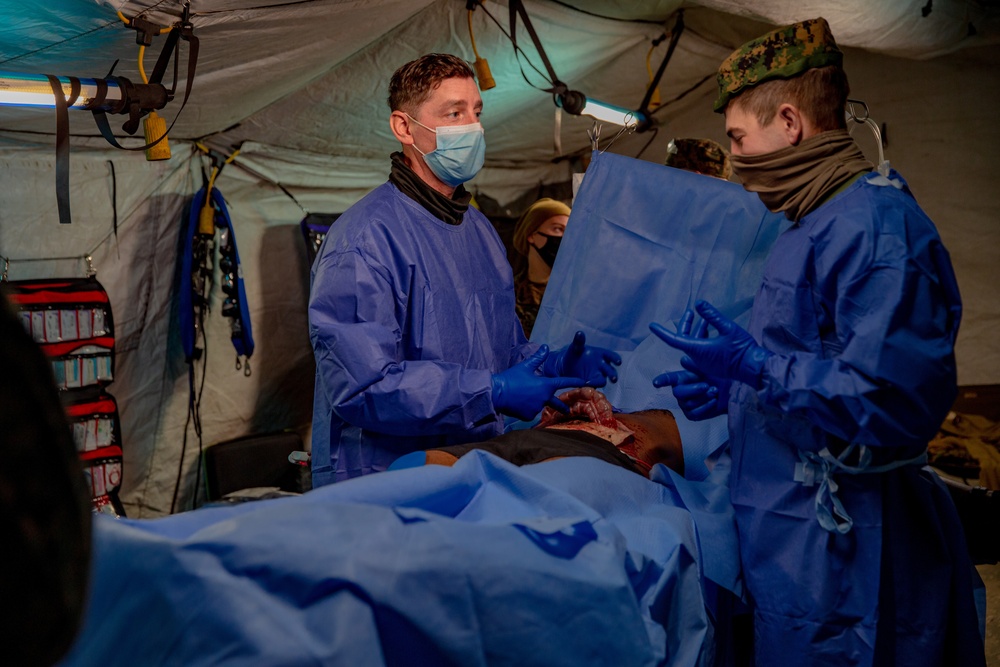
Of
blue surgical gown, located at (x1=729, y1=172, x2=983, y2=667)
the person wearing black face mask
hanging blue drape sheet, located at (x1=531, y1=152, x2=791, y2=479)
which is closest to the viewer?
blue surgical gown, located at (x1=729, y1=172, x2=983, y2=667)

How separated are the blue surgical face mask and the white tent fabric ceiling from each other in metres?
0.83

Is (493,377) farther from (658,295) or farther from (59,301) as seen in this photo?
(59,301)

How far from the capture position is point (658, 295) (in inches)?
123

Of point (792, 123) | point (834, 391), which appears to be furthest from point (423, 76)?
point (834, 391)

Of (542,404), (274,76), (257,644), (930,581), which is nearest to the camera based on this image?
(257,644)

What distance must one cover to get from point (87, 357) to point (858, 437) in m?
3.57

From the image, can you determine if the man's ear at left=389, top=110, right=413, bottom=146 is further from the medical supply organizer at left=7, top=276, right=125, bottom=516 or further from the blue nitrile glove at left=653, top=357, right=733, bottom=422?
the medical supply organizer at left=7, top=276, right=125, bottom=516

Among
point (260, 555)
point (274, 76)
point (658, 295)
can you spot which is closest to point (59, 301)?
point (274, 76)

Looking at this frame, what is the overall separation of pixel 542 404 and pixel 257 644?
4.43 feet

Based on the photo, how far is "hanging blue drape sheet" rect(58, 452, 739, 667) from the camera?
1.02 meters

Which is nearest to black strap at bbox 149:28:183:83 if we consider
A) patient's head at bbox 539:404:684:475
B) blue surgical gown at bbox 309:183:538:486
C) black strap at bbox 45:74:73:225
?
black strap at bbox 45:74:73:225

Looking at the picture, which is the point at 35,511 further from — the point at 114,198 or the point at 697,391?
the point at 114,198

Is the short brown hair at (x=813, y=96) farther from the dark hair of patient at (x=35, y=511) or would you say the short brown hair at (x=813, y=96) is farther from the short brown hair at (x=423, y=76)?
the dark hair of patient at (x=35, y=511)

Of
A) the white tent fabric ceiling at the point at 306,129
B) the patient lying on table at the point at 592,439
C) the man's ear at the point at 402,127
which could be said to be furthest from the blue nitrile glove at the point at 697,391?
the white tent fabric ceiling at the point at 306,129
